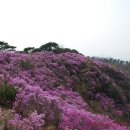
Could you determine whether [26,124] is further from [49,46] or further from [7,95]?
[49,46]

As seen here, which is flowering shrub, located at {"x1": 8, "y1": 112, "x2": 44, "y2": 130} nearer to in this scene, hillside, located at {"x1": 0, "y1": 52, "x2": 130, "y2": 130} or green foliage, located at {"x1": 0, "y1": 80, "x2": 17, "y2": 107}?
hillside, located at {"x1": 0, "y1": 52, "x2": 130, "y2": 130}

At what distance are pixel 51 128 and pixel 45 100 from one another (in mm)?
1671

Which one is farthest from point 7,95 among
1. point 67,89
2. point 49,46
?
point 49,46

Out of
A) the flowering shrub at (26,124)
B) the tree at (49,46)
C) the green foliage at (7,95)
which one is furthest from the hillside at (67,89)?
the tree at (49,46)

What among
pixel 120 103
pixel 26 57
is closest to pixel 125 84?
pixel 120 103

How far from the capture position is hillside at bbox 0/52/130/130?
12.5 metres

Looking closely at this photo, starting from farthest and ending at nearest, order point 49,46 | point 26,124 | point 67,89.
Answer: point 49,46 < point 67,89 < point 26,124

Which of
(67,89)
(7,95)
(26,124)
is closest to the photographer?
(26,124)

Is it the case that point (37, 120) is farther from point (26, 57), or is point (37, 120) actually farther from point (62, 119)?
point (26, 57)

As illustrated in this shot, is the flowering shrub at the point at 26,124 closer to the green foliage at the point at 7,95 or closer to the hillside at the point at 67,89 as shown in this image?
the hillside at the point at 67,89

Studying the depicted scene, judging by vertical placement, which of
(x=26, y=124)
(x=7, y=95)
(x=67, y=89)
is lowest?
(x=67, y=89)

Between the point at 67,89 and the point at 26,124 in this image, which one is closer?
the point at 26,124

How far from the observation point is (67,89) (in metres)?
26.6

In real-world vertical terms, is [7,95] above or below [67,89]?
above
